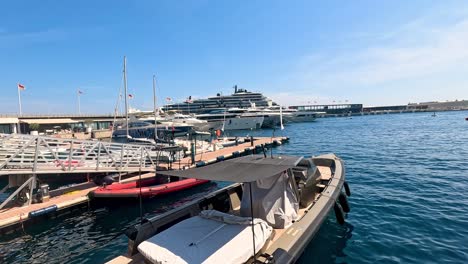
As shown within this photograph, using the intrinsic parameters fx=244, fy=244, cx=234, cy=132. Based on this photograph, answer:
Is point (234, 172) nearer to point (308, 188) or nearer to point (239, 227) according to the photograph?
point (239, 227)

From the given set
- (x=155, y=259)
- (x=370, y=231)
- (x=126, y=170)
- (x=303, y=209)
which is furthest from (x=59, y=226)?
(x=370, y=231)

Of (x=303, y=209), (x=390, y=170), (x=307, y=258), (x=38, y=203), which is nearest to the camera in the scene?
(x=307, y=258)

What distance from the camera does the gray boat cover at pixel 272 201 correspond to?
6.17 meters

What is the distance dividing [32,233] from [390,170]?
20728mm

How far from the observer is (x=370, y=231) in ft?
28.9

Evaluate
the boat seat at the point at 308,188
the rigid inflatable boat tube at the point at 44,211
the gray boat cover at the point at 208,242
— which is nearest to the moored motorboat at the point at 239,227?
the gray boat cover at the point at 208,242

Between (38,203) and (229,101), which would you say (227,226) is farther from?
(229,101)

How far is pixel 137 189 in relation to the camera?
42.8 feet

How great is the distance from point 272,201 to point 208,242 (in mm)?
2125

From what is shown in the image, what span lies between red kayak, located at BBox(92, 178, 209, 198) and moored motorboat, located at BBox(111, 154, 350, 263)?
21.7 ft

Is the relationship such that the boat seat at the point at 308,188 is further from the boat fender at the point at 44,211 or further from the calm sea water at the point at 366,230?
the boat fender at the point at 44,211

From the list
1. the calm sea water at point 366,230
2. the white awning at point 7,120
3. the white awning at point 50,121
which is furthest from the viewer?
the white awning at point 50,121

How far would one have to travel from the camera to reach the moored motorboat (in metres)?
4.56

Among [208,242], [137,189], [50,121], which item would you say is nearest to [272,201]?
[208,242]
